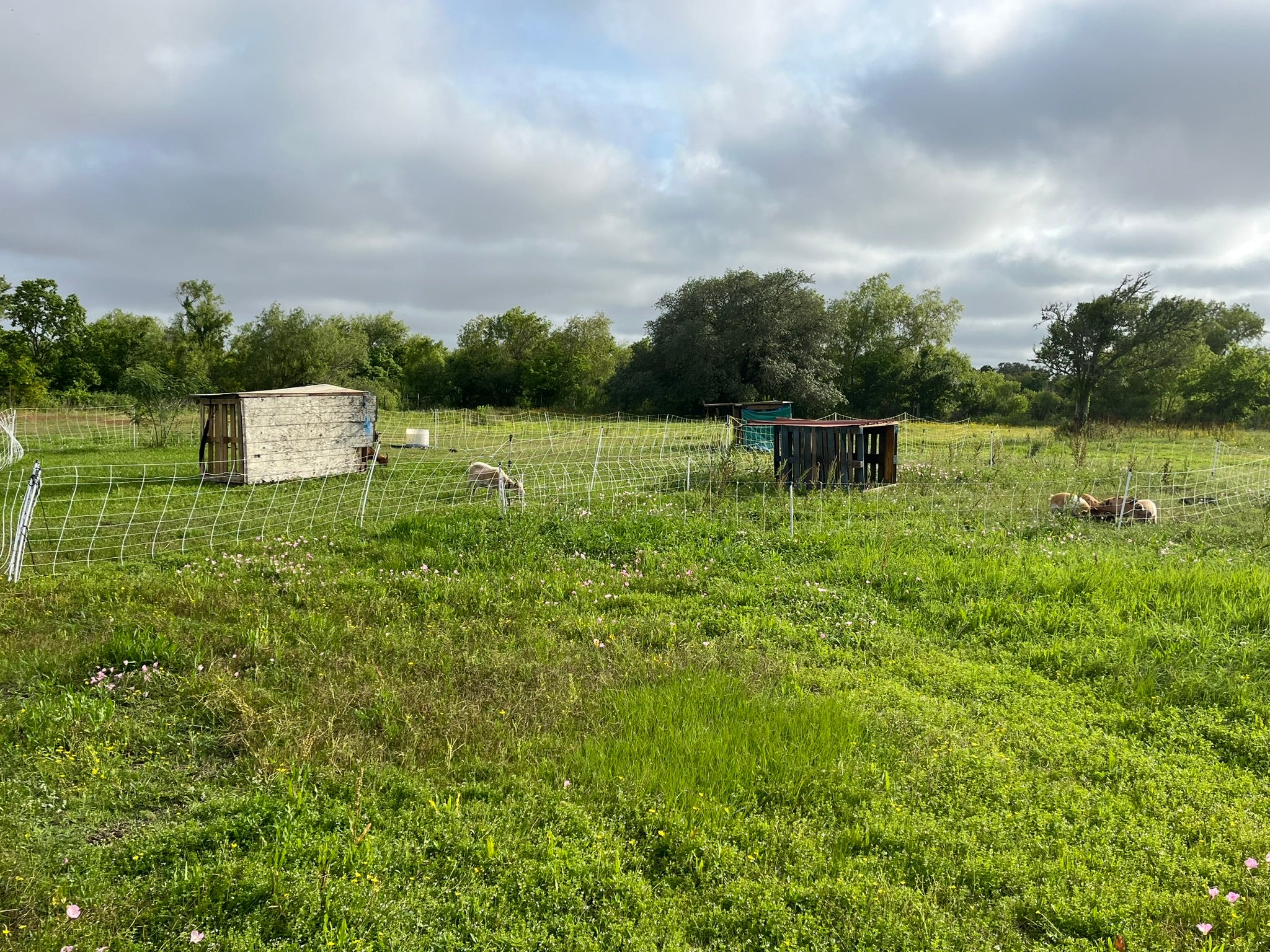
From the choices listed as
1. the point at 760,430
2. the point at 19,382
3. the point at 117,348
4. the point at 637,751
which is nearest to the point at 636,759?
the point at 637,751

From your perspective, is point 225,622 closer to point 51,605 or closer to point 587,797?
point 51,605

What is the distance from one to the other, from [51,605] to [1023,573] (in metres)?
8.40

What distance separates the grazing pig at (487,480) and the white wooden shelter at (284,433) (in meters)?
4.93

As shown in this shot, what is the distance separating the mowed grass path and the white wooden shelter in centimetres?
784

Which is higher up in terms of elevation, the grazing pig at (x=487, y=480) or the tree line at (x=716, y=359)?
the tree line at (x=716, y=359)

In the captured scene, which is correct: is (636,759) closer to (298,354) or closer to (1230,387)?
(1230,387)

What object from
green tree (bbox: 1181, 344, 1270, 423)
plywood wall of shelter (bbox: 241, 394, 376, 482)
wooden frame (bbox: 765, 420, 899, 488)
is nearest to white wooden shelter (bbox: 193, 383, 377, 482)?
plywood wall of shelter (bbox: 241, 394, 376, 482)

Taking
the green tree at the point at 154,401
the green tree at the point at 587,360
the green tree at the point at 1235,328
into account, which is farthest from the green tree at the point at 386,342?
the green tree at the point at 1235,328

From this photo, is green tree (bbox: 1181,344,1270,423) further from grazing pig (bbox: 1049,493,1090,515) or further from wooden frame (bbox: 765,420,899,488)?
grazing pig (bbox: 1049,493,1090,515)

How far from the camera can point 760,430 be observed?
18.8 meters

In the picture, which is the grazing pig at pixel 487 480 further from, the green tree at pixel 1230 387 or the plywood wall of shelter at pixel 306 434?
the green tree at pixel 1230 387

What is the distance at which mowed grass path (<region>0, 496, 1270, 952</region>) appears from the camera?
262 cm

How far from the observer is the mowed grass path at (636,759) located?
2623mm

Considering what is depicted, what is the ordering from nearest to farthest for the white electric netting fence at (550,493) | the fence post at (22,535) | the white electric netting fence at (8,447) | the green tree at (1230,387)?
the fence post at (22,535) < the white electric netting fence at (550,493) < the white electric netting fence at (8,447) < the green tree at (1230,387)
